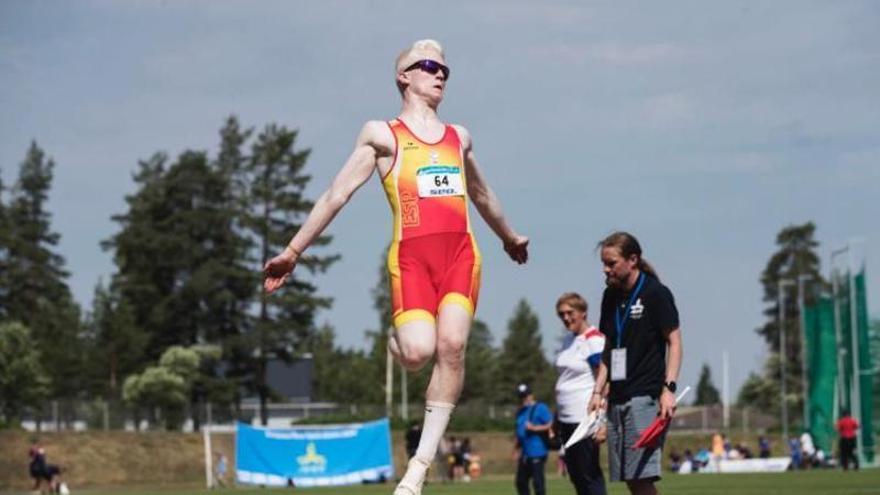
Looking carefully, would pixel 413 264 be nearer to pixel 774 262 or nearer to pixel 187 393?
pixel 187 393

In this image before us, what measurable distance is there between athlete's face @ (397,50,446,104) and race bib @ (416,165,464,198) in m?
0.57

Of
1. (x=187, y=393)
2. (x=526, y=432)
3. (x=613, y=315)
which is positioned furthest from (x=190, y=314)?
(x=613, y=315)

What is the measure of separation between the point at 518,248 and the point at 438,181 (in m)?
1.22

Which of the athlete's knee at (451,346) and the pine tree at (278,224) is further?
the pine tree at (278,224)

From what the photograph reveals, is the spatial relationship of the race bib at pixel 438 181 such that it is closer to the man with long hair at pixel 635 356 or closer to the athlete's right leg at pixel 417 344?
the athlete's right leg at pixel 417 344

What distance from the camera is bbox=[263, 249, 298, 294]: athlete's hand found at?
10984 millimetres

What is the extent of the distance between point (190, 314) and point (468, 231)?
10822 centimetres

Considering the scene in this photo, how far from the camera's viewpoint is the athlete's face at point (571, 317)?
16.2 m

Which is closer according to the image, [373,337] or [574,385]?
[574,385]

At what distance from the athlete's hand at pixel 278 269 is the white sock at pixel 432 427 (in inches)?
47.7

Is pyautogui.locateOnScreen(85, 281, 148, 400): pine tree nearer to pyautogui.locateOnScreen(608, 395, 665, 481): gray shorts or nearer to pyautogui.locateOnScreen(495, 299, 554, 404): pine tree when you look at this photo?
pyautogui.locateOnScreen(495, 299, 554, 404): pine tree

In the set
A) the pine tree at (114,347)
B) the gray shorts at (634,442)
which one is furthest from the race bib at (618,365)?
the pine tree at (114,347)

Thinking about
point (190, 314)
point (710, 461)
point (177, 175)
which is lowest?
point (710, 461)

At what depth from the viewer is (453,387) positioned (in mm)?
11273
